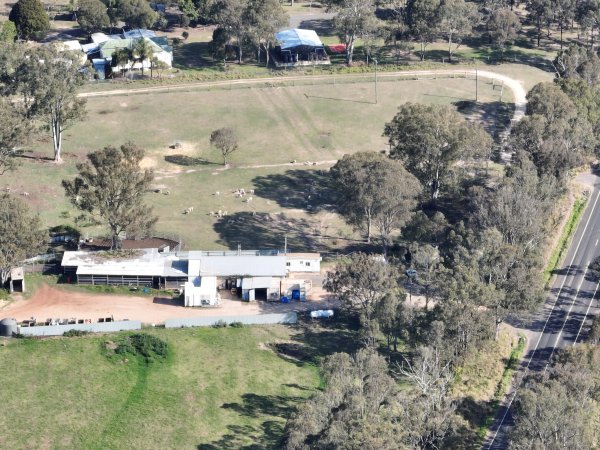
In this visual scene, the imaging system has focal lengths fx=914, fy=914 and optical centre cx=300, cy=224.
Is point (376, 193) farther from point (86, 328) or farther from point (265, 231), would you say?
point (86, 328)

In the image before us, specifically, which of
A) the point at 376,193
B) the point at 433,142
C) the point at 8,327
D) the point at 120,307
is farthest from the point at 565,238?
the point at 8,327

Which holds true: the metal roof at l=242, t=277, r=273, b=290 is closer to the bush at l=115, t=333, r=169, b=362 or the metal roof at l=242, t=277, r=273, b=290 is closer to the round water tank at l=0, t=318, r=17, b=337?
the bush at l=115, t=333, r=169, b=362

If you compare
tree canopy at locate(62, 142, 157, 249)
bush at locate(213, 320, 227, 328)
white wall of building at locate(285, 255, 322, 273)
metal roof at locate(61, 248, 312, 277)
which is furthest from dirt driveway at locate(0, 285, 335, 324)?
tree canopy at locate(62, 142, 157, 249)

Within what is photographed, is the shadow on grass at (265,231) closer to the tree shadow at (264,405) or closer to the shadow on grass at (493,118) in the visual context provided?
the tree shadow at (264,405)

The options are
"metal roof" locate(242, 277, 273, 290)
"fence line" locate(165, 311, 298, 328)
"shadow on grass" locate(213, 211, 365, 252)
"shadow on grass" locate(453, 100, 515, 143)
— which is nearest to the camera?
"fence line" locate(165, 311, 298, 328)

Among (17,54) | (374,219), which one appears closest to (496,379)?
(374,219)

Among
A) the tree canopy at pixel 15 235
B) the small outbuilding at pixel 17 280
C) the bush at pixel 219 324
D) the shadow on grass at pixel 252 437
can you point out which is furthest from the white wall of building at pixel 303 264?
the small outbuilding at pixel 17 280

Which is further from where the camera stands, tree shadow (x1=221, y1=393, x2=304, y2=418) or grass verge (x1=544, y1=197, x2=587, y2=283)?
grass verge (x1=544, y1=197, x2=587, y2=283)
